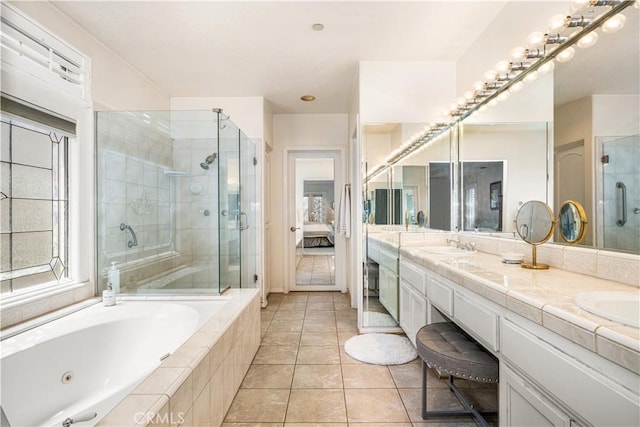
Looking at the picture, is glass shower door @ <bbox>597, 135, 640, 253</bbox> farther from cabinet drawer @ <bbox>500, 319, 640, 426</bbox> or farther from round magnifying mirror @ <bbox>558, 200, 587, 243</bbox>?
cabinet drawer @ <bbox>500, 319, 640, 426</bbox>

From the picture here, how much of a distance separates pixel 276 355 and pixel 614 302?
207 centimetres

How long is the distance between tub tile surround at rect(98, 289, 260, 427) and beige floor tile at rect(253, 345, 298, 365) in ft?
0.36

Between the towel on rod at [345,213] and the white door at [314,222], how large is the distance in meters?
0.20

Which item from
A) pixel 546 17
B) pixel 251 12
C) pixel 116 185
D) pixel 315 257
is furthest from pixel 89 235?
pixel 546 17

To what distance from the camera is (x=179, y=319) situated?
6.59ft

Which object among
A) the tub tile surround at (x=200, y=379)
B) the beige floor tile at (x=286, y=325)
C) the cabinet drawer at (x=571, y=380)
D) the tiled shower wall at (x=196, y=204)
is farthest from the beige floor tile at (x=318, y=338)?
the cabinet drawer at (x=571, y=380)

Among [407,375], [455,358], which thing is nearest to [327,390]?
[407,375]

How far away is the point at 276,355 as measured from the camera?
237cm

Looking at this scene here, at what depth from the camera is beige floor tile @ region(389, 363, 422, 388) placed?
195 centimetres

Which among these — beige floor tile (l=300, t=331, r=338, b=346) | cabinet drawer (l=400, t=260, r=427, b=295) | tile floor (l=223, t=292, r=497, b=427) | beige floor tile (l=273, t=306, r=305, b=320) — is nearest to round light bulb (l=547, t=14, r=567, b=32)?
cabinet drawer (l=400, t=260, r=427, b=295)

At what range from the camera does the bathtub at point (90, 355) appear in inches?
54.5

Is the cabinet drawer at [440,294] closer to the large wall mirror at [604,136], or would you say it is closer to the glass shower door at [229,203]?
the large wall mirror at [604,136]

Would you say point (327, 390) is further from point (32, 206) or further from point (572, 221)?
point (32, 206)

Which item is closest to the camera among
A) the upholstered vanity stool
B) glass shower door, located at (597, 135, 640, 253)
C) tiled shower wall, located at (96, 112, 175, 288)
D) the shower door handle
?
glass shower door, located at (597, 135, 640, 253)
